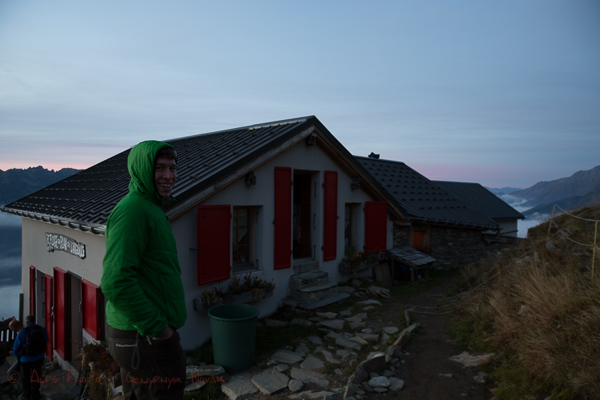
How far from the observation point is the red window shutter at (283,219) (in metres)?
8.42

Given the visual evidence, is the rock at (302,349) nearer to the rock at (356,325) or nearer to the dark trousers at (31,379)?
the rock at (356,325)

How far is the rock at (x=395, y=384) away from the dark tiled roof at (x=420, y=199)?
7370 mm

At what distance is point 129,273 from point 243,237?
6.06 m

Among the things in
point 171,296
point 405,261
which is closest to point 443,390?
point 171,296

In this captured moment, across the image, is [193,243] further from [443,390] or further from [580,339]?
[580,339]

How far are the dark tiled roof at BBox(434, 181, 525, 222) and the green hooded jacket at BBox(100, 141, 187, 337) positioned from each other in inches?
1034

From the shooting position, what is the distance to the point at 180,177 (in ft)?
24.0

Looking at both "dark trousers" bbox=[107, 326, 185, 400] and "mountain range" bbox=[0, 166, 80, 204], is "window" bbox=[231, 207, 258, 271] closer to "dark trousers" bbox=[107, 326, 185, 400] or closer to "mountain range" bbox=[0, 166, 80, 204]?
"dark trousers" bbox=[107, 326, 185, 400]

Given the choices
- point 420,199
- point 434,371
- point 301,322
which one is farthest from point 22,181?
point 434,371

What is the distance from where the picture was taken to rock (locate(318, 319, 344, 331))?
24.1ft

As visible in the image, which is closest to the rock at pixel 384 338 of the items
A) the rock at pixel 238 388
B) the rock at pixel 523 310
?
the rock at pixel 523 310

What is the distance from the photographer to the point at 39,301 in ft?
34.7

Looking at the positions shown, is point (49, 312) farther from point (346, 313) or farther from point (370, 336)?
point (370, 336)

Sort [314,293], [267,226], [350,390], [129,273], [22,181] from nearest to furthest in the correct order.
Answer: [129,273]
[350,390]
[267,226]
[314,293]
[22,181]
